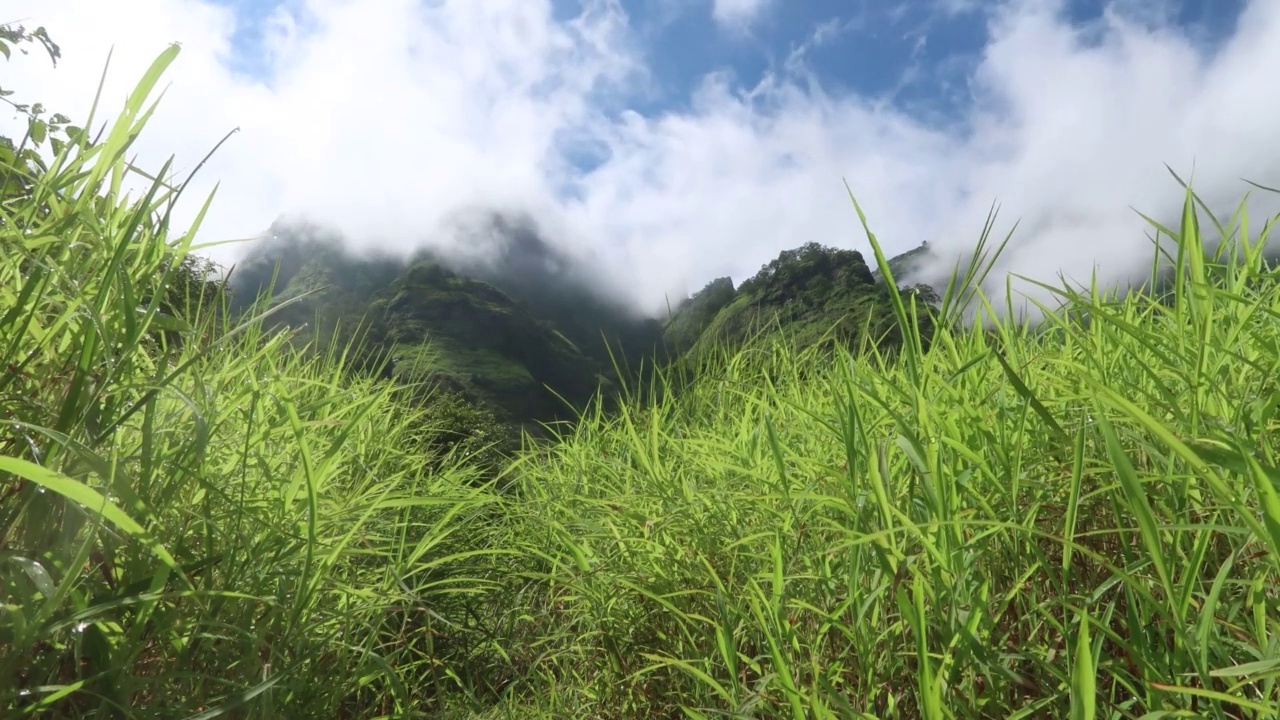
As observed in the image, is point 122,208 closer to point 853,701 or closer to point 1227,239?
point 853,701

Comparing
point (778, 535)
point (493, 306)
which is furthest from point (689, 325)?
point (493, 306)

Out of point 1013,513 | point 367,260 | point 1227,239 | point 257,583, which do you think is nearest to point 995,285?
point 1227,239

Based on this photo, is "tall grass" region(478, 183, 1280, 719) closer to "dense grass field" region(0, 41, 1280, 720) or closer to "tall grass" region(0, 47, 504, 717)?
"dense grass field" region(0, 41, 1280, 720)

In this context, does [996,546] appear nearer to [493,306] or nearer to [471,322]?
[471,322]

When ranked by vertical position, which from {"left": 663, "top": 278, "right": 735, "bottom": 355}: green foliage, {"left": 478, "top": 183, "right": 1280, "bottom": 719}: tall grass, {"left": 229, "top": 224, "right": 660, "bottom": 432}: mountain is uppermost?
{"left": 229, "top": 224, "right": 660, "bottom": 432}: mountain

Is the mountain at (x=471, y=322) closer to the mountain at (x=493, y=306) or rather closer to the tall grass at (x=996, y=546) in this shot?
the mountain at (x=493, y=306)

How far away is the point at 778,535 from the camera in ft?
4.37

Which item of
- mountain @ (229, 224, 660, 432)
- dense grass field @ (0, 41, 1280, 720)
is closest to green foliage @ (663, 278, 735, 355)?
dense grass field @ (0, 41, 1280, 720)

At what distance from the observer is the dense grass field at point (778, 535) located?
35.2 inches

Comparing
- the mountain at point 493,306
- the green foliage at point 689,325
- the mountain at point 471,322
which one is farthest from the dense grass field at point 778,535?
the mountain at point 471,322

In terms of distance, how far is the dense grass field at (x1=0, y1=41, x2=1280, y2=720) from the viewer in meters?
0.89

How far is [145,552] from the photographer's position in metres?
1.05

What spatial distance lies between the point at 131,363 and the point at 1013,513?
127 centimetres

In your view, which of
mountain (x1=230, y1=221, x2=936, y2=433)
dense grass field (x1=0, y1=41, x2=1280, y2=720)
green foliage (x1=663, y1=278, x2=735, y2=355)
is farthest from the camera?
mountain (x1=230, y1=221, x2=936, y2=433)
